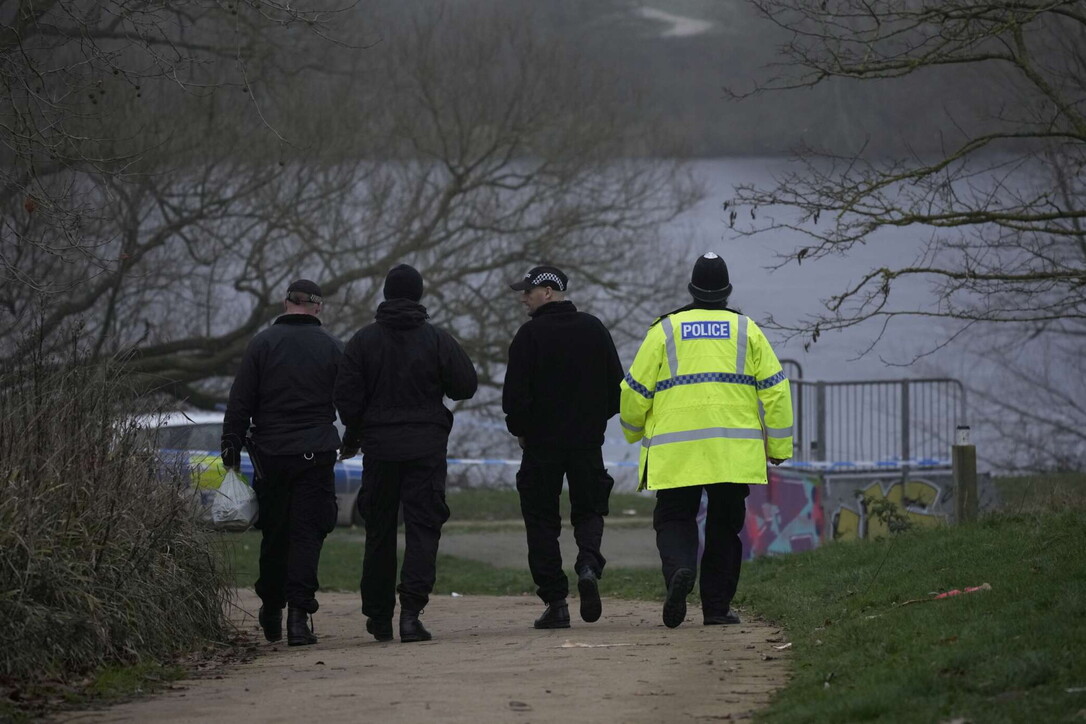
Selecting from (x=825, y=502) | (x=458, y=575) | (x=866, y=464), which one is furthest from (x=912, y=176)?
(x=458, y=575)

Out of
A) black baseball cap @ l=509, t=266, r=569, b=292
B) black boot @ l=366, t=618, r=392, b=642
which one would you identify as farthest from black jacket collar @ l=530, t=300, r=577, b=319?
black boot @ l=366, t=618, r=392, b=642

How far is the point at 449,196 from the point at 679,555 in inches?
713

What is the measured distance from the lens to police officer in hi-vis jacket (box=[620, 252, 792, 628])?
308 inches

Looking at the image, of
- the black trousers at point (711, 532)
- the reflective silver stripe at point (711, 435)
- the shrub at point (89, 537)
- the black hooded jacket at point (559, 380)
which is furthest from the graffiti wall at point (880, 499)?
the shrub at point (89, 537)

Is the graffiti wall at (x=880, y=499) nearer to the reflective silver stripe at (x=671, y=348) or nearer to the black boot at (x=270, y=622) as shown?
the reflective silver stripe at (x=671, y=348)

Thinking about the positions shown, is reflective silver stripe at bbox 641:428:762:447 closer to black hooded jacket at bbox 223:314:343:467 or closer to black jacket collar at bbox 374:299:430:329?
black jacket collar at bbox 374:299:430:329

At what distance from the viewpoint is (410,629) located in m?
7.95

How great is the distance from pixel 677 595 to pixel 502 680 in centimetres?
197

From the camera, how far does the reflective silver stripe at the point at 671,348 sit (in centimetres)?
793

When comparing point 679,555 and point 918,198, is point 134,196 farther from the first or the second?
point 679,555

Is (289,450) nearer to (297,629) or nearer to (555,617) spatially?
(297,629)

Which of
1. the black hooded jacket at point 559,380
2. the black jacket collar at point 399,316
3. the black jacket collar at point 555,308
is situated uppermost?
the black jacket collar at point 555,308

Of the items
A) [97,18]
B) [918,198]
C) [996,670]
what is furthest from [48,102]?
[918,198]

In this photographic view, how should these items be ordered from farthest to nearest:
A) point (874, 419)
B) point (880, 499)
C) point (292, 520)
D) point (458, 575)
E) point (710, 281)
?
point (874, 419) < point (458, 575) < point (880, 499) < point (292, 520) < point (710, 281)
